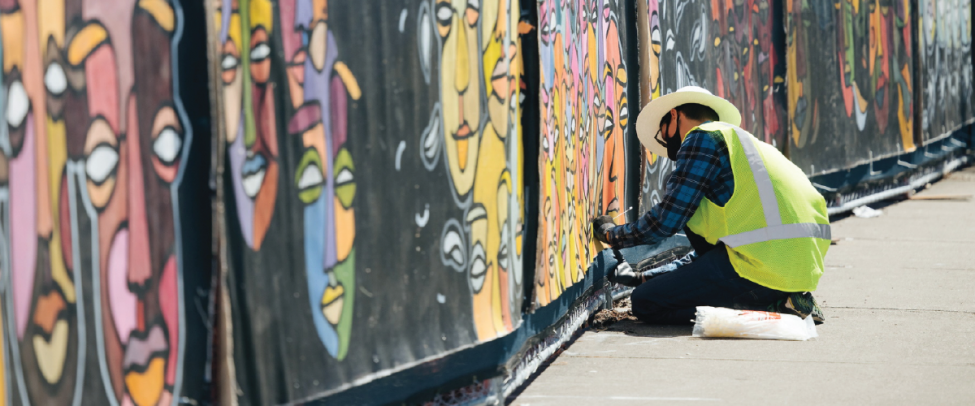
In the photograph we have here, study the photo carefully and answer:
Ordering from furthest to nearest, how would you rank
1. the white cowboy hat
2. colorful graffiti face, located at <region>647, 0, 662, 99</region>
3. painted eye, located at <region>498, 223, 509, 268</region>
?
colorful graffiti face, located at <region>647, 0, 662, 99</region>, the white cowboy hat, painted eye, located at <region>498, 223, 509, 268</region>

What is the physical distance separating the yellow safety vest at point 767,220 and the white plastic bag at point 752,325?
0.17 meters

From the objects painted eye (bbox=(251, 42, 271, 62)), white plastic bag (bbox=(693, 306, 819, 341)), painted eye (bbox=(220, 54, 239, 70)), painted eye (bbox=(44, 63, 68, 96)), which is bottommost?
white plastic bag (bbox=(693, 306, 819, 341))

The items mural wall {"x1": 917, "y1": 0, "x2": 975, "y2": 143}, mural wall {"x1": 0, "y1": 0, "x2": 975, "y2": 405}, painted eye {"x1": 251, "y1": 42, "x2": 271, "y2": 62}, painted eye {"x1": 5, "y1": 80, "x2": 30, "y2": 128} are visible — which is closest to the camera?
painted eye {"x1": 5, "y1": 80, "x2": 30, "y2": 128}

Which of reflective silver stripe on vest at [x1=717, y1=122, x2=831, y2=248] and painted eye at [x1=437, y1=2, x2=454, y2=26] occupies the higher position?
painted eye at [x1=437, y1=2, x2=454, y2=26]

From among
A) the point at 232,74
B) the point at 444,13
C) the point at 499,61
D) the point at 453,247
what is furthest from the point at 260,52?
the point at 499,61

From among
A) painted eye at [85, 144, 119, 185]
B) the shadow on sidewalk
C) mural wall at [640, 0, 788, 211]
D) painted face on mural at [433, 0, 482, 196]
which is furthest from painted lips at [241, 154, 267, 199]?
mural wall at [640, 0, 788, 211]

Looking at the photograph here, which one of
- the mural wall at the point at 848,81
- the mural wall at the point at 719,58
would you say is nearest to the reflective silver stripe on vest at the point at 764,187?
the mural wall at the point at 719,58

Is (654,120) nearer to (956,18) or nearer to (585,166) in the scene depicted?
(585,166)

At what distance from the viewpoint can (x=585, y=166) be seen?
5578 millimetres

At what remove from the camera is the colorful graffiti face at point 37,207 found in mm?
2754

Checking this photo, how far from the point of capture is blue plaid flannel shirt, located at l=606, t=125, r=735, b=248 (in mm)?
5355

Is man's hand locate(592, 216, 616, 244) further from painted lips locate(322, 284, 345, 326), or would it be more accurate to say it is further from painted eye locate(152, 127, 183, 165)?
painted eye locate(152, 127, 183, 165)

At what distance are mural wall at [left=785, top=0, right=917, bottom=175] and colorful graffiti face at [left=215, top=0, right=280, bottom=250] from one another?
22.8 ft

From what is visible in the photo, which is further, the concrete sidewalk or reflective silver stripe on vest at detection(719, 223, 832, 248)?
reflective silver stripe on vest at detection(719, 223, 832, 248)
